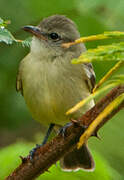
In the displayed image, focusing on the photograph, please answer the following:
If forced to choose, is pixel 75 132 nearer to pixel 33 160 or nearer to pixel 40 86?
pixel 33 160

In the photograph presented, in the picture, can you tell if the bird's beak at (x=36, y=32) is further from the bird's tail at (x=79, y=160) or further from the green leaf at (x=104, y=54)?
the green leaf at (x=104, y=54)

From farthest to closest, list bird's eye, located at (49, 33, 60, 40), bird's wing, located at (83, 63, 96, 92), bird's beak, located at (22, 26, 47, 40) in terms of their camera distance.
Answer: bird's eye, located at (49, 33, 60, 40) → bird's wing, located at (83, 63, 96, 92) → bird's beak, located at (22, 26, 47, 40)

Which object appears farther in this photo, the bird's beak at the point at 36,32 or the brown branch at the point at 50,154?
the bird's beak at the point at 36,32

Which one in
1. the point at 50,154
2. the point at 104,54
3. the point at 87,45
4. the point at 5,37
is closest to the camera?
the point at 104,54

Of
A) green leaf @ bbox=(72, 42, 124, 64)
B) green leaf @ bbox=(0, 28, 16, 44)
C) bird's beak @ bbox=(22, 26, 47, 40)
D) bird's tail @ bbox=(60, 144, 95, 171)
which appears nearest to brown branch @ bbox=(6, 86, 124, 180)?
green leaf @ bbox=(0, 28, 16, 44)

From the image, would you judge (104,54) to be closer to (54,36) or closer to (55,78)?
(55,78)

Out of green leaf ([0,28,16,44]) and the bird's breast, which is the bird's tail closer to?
the bird's breast

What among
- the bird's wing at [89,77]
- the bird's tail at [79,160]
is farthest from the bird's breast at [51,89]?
the bird's tail at [79,160]

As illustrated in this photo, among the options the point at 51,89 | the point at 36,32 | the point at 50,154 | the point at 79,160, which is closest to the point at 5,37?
the point at 50,154

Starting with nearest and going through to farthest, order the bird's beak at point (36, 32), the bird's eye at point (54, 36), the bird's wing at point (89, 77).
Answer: the bird's beak at point (36, 32)
the bird's wing at point (89, 77)
the bird's eye at point (54, 36)
